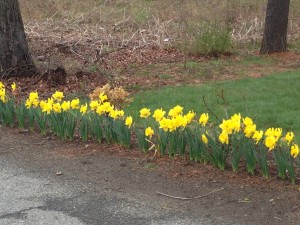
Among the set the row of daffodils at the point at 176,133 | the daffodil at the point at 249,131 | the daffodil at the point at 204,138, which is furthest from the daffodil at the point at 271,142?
the daffodil at the point at 204,138

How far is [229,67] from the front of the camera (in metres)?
12.1

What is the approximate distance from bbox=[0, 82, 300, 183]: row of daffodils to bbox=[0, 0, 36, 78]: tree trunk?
3026mm

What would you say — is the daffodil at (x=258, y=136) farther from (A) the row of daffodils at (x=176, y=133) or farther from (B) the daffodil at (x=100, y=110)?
(B) the daffodil at (x=100, y=110)

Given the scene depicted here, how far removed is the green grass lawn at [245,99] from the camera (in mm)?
7855

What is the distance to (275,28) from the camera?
44.9 feet

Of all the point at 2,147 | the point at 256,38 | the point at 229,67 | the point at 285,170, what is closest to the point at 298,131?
the point at 285,170

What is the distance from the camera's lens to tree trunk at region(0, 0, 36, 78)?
1049 centimetres

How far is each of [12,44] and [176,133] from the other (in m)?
5.62

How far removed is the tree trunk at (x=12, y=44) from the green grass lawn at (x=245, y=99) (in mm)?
2454

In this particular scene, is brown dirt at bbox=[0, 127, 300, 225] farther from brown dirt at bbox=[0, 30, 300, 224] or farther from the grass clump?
the grass clump

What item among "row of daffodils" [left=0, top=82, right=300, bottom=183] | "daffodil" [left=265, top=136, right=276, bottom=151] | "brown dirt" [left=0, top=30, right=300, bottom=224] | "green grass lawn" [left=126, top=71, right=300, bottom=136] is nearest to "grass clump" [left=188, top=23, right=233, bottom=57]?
"green grass lawn" [left=126, top=71, right=300, bottom=136]

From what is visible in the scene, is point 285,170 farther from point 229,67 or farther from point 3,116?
point 229,67

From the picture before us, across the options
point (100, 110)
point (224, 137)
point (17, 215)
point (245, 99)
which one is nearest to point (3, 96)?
point (100, 110)

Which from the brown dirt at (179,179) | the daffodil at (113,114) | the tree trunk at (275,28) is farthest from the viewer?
the tree trunk at (275,28)
